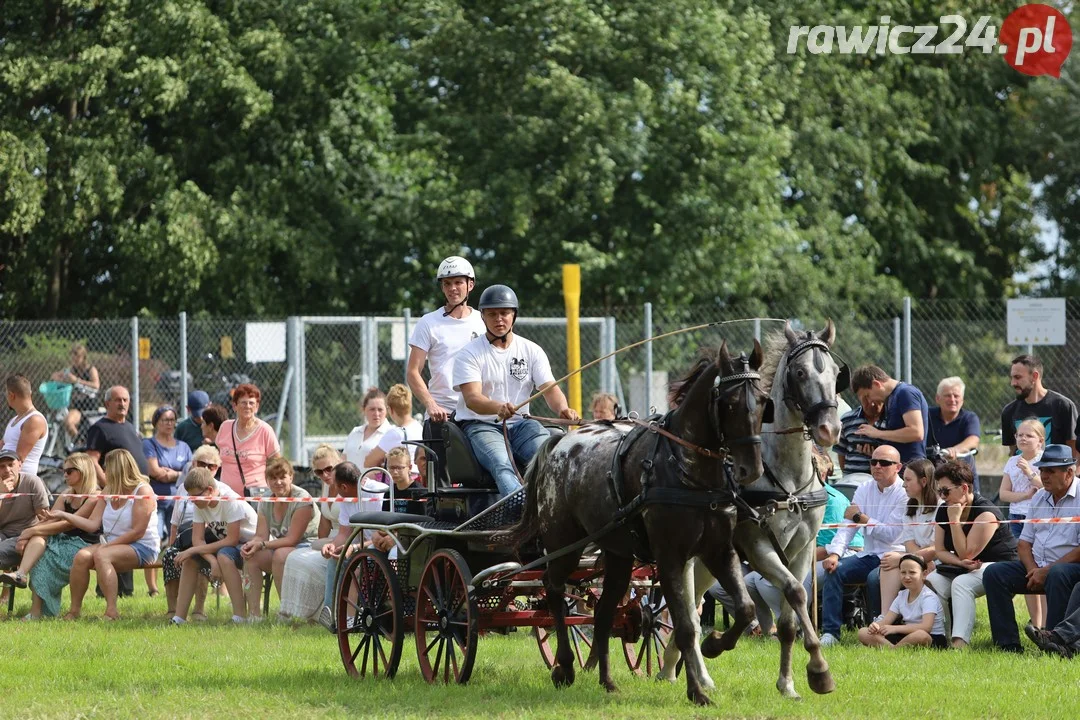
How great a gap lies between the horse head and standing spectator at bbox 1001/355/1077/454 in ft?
12.9

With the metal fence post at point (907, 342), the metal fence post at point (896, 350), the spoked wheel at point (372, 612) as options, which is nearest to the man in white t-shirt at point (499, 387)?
the spoked wheel at point (372, 612)

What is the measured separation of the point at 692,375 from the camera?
7.49 meters

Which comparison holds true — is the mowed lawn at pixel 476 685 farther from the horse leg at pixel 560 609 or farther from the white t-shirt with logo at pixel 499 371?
the white t-shirt with logo at pixel 499 371

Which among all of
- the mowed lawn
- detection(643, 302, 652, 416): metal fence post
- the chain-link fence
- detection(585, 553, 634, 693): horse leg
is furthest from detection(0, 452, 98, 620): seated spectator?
detection(643, 302, 652, 416): metal fence post

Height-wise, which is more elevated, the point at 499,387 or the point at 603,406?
the point at 499,387

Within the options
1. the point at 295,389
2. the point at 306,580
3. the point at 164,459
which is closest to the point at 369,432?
the point at 306,580

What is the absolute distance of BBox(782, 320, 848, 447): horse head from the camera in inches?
290

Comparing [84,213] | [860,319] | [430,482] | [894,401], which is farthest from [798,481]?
[84,213]

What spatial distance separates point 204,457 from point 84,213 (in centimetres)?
1108

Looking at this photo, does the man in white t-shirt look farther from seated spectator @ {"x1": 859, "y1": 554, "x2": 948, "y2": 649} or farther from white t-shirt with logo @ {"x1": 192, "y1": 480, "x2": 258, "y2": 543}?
white t-shirt with logo @ {"x1": 192, "y1": 480, "x2": 258, "y2": 543}

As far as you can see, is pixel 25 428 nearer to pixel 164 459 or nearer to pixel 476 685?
pixel 164 459

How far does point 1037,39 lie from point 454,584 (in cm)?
2415

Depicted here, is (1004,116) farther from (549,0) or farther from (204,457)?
(204,457)

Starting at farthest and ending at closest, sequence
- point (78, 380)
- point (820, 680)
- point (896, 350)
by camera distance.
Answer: point (78, 380), point (896, 350), point (820, 680)
